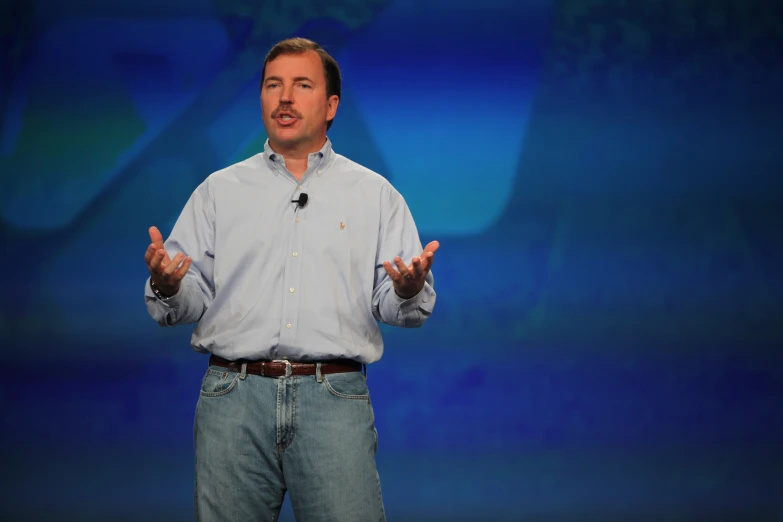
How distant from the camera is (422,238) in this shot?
3768 millimetres

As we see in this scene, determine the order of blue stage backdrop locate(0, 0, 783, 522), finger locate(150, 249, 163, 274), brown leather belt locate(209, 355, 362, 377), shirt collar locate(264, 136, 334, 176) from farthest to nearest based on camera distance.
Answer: blue stage backdrop locate(0, 0, 783, 522), shirt collar locate(264, 136, 334, 176), brown leather belt locate(209, 355, 362, 377), finger locate(150, 249, 163, 274)

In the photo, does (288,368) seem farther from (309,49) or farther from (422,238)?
(422,238)

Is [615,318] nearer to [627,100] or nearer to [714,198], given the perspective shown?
[714,198]

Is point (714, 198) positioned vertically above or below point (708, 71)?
below

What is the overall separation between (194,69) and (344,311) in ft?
6.32

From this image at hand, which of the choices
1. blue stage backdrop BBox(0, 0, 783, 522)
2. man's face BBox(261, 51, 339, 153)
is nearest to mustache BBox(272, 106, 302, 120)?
man's face BBox(261, 51, 339, 153)

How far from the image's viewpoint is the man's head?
91.2 inches

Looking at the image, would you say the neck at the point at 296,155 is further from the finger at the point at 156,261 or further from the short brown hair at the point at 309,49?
the finger at the point at 156,261

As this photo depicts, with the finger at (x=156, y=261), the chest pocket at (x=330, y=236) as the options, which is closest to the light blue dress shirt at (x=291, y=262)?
the chest pocket at (x=330, y=236)

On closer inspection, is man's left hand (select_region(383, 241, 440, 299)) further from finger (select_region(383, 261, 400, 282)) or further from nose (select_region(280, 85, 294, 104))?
nose (select_region(280, 85, 294, 104))

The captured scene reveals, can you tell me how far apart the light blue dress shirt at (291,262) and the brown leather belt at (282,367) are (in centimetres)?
2

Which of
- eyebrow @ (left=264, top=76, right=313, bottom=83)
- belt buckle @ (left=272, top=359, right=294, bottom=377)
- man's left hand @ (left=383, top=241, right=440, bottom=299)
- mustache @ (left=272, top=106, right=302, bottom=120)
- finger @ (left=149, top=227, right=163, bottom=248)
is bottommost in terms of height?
belt buckle @ (left=272, top=359, right=294, bottom=377)

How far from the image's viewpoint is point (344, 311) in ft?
7.29

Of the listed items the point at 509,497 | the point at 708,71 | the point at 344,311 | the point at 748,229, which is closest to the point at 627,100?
the point at 708,71
